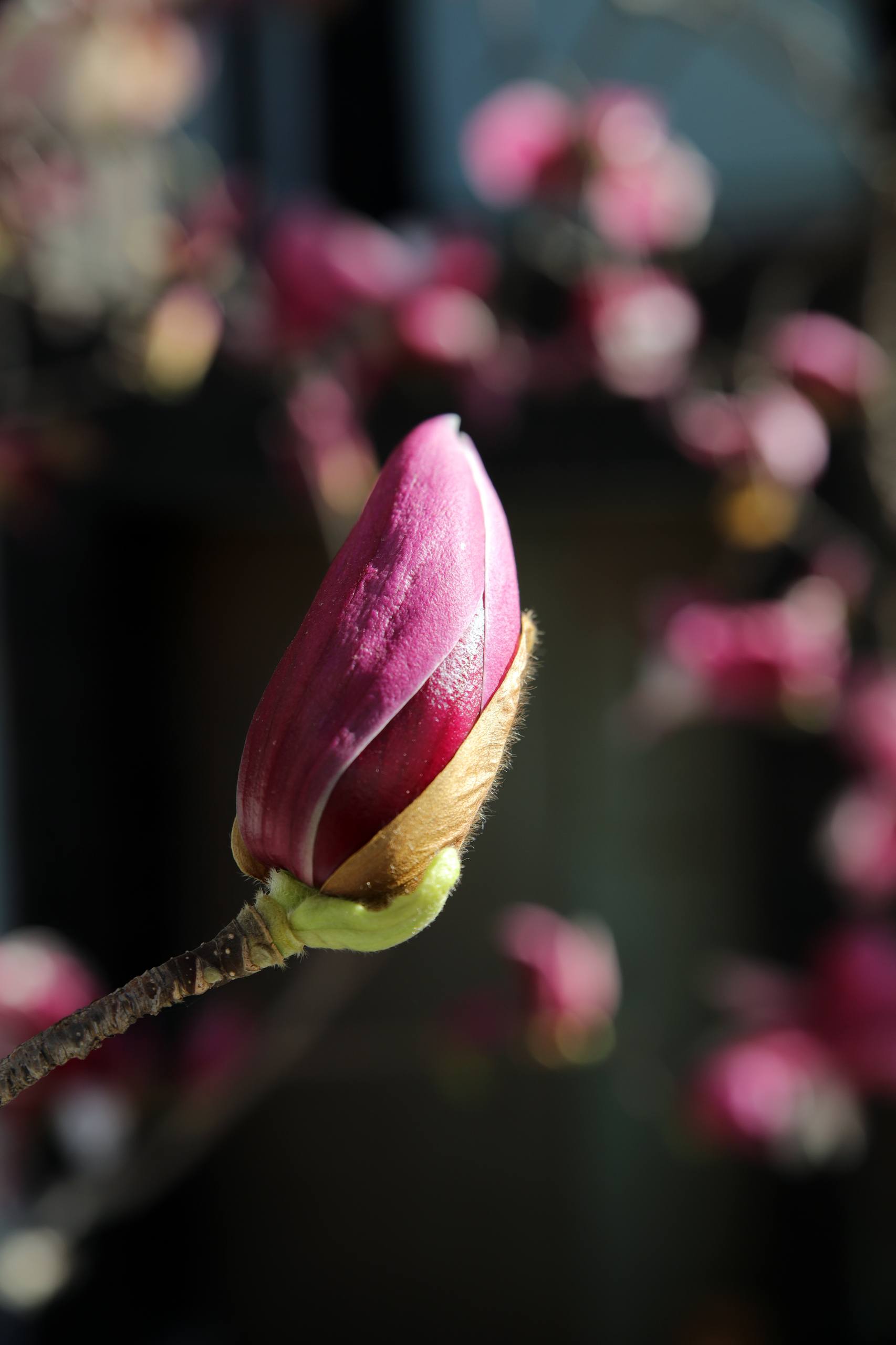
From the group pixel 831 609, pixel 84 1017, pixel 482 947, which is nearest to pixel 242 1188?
pixel 482 947

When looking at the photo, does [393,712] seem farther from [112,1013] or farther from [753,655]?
[753,655]

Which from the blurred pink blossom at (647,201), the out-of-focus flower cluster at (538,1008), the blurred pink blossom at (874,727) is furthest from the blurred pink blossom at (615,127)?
the out-of-focus flower cluster at (538,1008)

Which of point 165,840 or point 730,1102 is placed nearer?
point 730,1102

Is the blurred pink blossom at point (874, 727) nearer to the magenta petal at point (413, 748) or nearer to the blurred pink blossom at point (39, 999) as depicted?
the blurred pink blossom at point (39, 999)

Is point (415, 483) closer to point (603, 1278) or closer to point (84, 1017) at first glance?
point (84, 1017)

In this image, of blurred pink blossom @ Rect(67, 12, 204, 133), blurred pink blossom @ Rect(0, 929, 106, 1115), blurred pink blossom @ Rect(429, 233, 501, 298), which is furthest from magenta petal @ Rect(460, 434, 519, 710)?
blurred pink blossom @ Rect(67, 12, 204, 133)

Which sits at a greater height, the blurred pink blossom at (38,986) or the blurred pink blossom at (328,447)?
the blurred pink blossom at (328,447)
